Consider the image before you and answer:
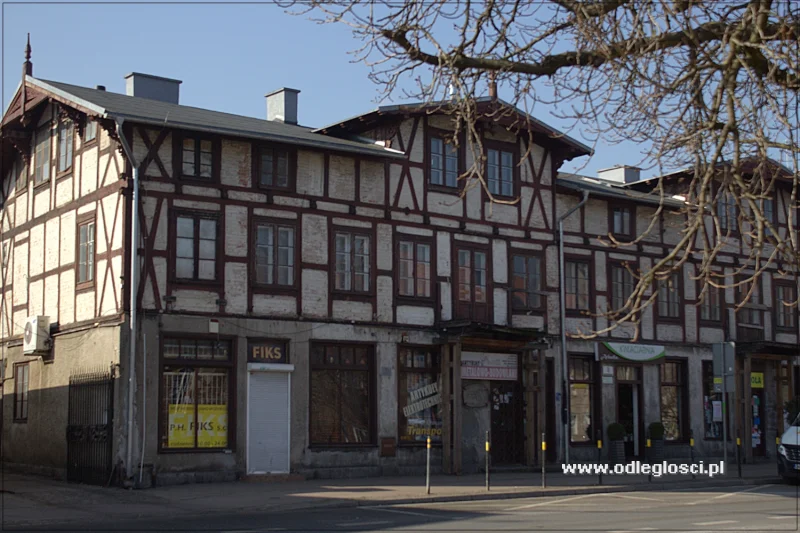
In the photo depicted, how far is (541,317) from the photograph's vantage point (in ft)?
98.4

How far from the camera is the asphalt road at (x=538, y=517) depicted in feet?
48.2

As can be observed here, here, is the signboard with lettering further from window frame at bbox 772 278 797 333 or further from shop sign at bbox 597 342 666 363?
window frame at bbox 772 278 797 333

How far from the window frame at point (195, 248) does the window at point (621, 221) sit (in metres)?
13.4

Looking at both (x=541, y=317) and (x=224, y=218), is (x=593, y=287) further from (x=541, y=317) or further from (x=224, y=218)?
(x=224, y=218)

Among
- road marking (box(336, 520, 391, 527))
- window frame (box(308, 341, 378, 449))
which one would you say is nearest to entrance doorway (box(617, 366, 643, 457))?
window frame (box(308, 341, 378, 449))

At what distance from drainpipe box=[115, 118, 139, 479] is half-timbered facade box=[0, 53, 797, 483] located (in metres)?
0.05

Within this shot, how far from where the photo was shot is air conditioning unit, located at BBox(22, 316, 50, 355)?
26094 mm

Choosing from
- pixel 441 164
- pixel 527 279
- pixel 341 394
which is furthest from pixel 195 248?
pixel 527 279

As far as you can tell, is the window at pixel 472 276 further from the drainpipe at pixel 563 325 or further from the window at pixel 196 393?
the window at pixel 196 393

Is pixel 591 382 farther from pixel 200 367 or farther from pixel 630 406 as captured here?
pixel 200 367

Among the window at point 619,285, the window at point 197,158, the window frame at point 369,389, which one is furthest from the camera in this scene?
the window at point 619,285

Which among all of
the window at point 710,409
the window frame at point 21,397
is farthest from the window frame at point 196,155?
the window at point 710,409

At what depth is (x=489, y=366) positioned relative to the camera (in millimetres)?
28375

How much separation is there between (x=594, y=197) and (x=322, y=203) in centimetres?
991
